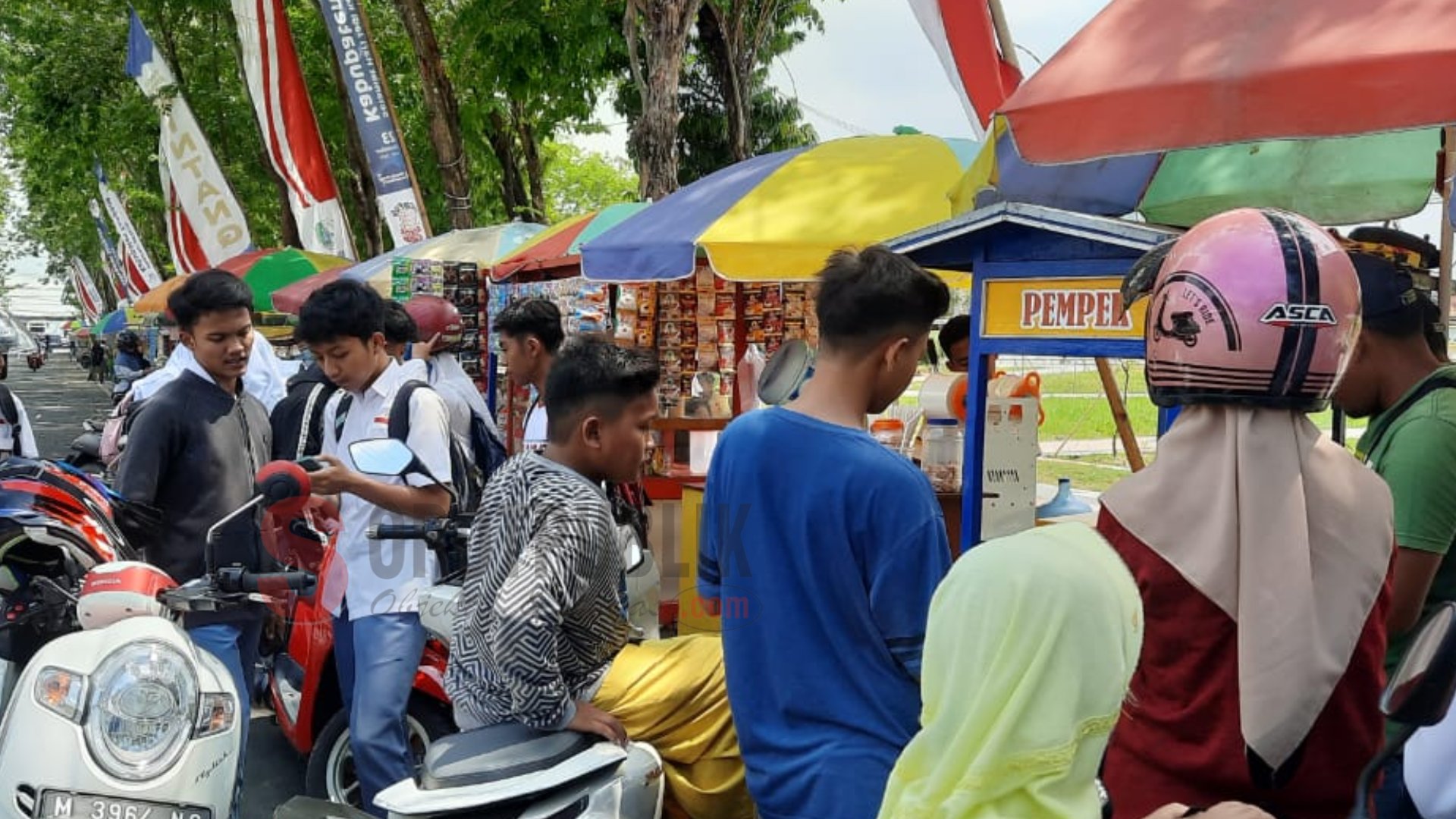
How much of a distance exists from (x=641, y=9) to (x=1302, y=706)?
920cm

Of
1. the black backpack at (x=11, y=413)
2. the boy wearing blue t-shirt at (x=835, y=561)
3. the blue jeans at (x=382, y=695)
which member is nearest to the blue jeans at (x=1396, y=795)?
the boy wearing blue t-shirt at (x=835, y=561)

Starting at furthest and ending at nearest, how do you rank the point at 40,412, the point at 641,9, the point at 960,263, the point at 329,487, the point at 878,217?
1. the point at 40,412
2. the point at 641,9
3. the point at 878,217
4. the point at 960,263
5. the point at 329,487

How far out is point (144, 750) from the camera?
2754 millimetres

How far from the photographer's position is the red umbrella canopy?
232 centimetres

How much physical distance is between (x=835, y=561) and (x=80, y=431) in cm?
2318

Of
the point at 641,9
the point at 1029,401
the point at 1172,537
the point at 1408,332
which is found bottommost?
the point at 1029,401

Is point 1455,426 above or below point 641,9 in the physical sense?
below

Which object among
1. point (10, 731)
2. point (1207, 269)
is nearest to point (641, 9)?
point (10, 731)

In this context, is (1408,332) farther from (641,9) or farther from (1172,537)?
(641,9)

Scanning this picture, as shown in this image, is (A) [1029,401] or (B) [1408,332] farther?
(A) [1029,401]

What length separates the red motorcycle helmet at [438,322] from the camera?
6.87 meters

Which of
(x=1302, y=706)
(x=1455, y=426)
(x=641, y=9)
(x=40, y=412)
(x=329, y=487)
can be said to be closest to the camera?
(x=1302, y=706)

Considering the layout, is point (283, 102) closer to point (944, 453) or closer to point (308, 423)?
point (944, 453)

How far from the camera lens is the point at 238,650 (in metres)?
3.52
